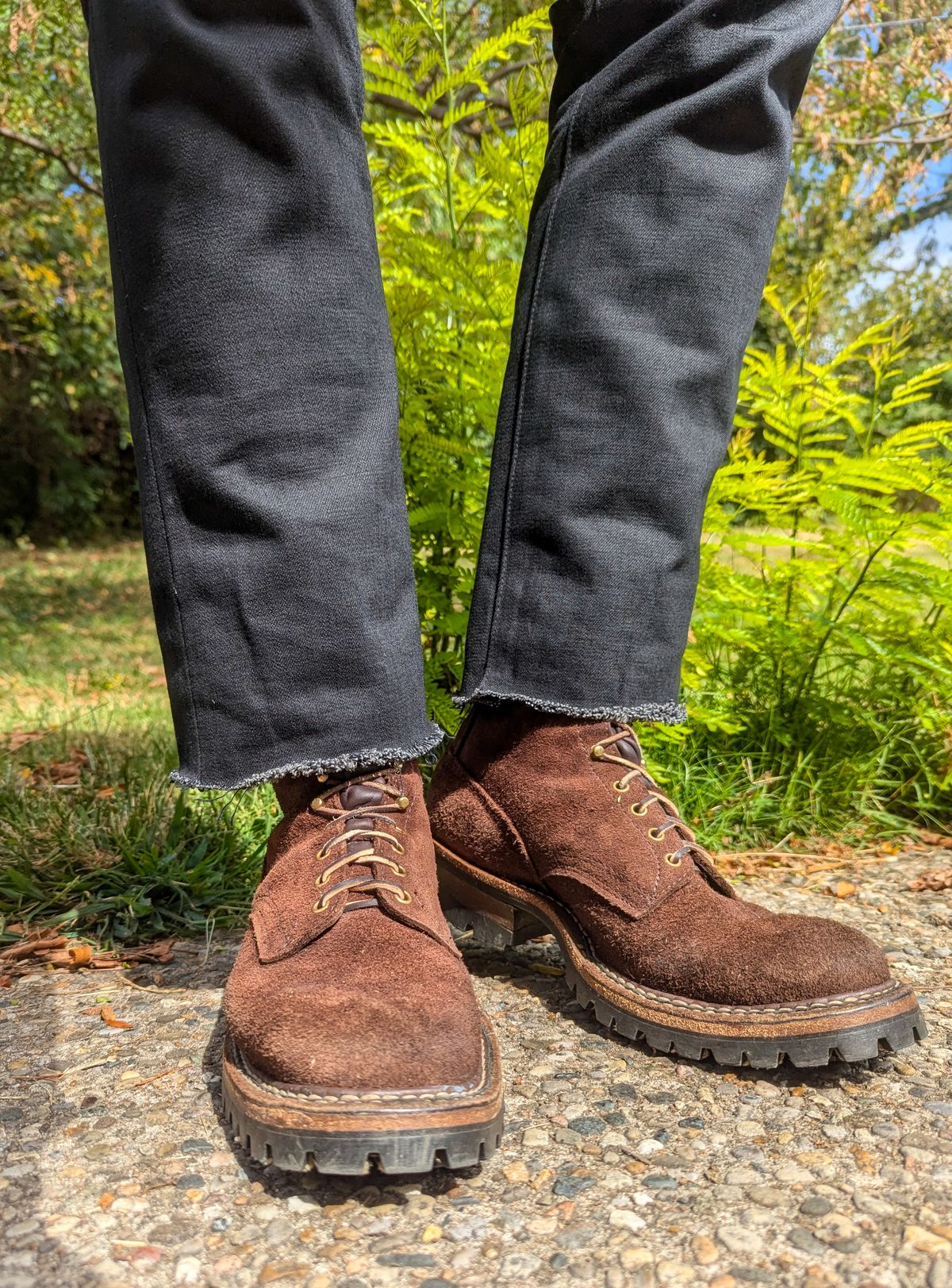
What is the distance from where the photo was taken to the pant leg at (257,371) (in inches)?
44.1

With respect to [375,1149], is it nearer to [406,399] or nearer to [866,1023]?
[866,1023]

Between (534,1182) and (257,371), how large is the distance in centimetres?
90

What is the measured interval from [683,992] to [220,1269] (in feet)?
1.94

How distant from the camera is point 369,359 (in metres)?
1.22

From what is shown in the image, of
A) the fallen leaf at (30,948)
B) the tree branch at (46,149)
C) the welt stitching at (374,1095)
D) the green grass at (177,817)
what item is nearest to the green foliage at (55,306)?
the tree branch at (46,149)

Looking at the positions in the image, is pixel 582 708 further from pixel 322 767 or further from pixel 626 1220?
pixel 626 1220

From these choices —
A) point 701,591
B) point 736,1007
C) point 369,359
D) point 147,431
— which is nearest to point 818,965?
point 736,1007

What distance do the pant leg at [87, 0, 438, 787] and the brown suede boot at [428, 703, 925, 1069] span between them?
0.78 feet

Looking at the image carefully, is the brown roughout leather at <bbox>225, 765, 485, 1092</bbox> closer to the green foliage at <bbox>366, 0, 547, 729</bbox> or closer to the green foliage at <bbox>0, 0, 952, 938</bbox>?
the green foliage at <bbox>0, 0, 952, 938</bbox>

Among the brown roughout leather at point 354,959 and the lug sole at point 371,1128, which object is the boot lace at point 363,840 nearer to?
the brown roughout leather at point 354,959

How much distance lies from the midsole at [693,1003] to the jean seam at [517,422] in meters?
0.30

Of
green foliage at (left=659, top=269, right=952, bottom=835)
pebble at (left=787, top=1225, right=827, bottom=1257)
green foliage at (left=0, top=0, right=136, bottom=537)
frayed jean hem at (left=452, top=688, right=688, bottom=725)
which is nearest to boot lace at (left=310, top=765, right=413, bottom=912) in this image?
frayed jean hem at (left=452, top=688, right=688, bottom=725)

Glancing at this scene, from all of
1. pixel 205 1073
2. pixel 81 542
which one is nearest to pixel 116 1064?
pixel 205 1073

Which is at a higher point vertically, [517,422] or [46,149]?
[46,149]
